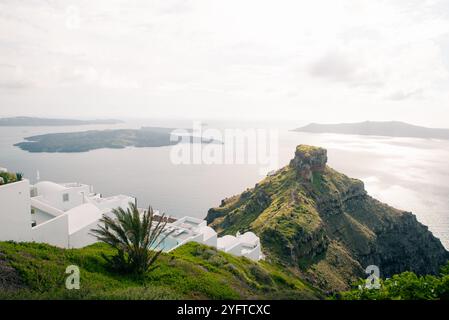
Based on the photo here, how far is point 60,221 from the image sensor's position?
14.5m

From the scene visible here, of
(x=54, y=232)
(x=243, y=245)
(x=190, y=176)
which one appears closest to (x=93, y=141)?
(x=190, y=176)

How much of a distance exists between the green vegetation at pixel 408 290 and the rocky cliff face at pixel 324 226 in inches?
1021

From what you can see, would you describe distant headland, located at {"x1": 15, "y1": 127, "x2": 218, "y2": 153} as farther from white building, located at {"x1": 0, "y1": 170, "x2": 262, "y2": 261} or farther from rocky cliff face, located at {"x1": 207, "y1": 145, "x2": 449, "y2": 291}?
white building, located at {"x1": 0, "y1": 170, "x2": 262, "y2": 261}

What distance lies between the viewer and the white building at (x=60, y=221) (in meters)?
12.1

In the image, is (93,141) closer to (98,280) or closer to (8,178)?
(8,178)

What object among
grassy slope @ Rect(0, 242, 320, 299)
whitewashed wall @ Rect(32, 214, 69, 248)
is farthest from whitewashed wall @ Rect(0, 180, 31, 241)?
grassy slope @ Rect(0, 242, 320, 299)

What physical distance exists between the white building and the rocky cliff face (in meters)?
11.7

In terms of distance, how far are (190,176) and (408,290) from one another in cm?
11807

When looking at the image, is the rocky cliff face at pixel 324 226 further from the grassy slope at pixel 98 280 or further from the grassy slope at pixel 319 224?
the grassy slope at pixel 98 280

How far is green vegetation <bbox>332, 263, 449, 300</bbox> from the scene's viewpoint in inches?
266

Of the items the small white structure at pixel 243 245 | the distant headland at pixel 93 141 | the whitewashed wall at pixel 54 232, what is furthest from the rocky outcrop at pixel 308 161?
the distant headland at pixel 93 141
